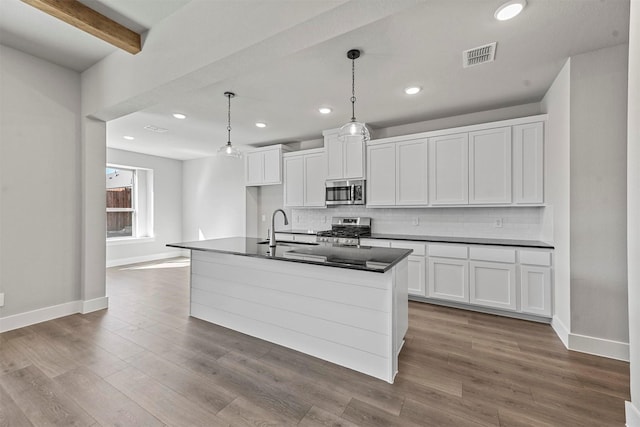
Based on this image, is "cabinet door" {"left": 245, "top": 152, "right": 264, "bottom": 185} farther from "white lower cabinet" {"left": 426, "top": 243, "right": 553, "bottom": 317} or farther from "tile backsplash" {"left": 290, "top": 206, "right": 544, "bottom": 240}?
"white lower cabinet" {"left": 426, "top": 243, "right": 553, "bottom": 317}

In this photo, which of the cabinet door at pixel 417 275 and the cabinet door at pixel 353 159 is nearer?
the cabinet door at pixel 417 275

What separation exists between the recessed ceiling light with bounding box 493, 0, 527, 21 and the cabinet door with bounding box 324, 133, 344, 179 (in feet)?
9.23

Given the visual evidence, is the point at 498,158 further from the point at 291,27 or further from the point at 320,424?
the point at 320,424

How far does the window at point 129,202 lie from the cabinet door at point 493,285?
7.09 metres

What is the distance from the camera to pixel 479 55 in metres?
2.51

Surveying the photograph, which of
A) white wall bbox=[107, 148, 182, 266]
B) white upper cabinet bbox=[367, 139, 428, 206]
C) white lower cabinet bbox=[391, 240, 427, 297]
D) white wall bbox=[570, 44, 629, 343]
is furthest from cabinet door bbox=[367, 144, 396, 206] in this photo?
white wall bbox=[107, 148, 182, 266]

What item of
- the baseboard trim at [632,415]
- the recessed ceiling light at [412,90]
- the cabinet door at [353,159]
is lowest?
the baseboard trim at [632,415]

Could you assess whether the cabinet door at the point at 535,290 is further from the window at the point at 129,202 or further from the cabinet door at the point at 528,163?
the window at the point at 129,202

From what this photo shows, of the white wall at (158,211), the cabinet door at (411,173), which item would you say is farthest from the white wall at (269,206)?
the white wall at (158,211)

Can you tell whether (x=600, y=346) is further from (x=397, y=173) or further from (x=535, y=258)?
(x=397, y=173)

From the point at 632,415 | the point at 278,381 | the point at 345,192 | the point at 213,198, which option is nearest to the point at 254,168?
the point at 213,198

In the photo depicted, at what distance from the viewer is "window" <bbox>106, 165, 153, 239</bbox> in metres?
6.66

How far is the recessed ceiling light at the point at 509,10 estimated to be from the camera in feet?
6.16

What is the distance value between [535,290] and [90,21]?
4.91m
